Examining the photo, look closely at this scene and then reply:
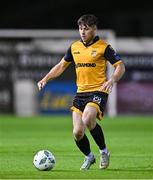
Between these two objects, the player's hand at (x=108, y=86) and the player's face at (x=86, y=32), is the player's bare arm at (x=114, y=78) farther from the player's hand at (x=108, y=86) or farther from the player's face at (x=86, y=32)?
the player's face at (x=86, y=32)

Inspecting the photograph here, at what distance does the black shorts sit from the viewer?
11398 mm

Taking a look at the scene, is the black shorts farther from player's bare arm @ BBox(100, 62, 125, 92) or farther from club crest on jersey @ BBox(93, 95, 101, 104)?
player's bare arm @ BBox(100, 62, 125, 92)

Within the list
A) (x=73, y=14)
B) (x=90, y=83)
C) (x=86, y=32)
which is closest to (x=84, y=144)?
(x=90, y=83)

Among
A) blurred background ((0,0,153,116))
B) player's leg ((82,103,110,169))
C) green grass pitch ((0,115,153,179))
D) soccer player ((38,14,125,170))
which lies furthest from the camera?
blurred background ((0,0,153,116))

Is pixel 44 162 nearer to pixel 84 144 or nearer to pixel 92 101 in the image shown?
pixel 84 144

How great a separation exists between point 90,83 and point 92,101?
295 mm

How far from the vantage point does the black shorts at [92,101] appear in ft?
37.4

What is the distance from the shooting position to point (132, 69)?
28.9 m

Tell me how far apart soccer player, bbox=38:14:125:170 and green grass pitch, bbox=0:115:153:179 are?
1.26 ft

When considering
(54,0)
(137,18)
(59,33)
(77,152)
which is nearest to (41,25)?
(54,0)

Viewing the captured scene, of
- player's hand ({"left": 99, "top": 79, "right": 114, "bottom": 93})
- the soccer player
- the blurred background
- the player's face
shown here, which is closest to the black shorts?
the soccer player

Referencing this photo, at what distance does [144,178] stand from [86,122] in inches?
54.3

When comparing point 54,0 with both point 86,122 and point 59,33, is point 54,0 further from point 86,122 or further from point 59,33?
point 86,122

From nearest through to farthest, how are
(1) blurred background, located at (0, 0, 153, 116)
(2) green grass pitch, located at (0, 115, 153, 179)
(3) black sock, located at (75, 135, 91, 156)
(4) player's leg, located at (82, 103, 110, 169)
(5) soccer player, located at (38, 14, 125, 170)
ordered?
1. (2) green grass pitch, located at (0, 115, 153, 179)
2. (4) player's leg, located at (82, 103, 110, 169)
3. (5) soccer player, located at (38, 14, 125, 170)
4. (3) black sock, located at (75, 135, 91, 156)
5. (1) blurred background, located at (0, 0, 153, 116)
